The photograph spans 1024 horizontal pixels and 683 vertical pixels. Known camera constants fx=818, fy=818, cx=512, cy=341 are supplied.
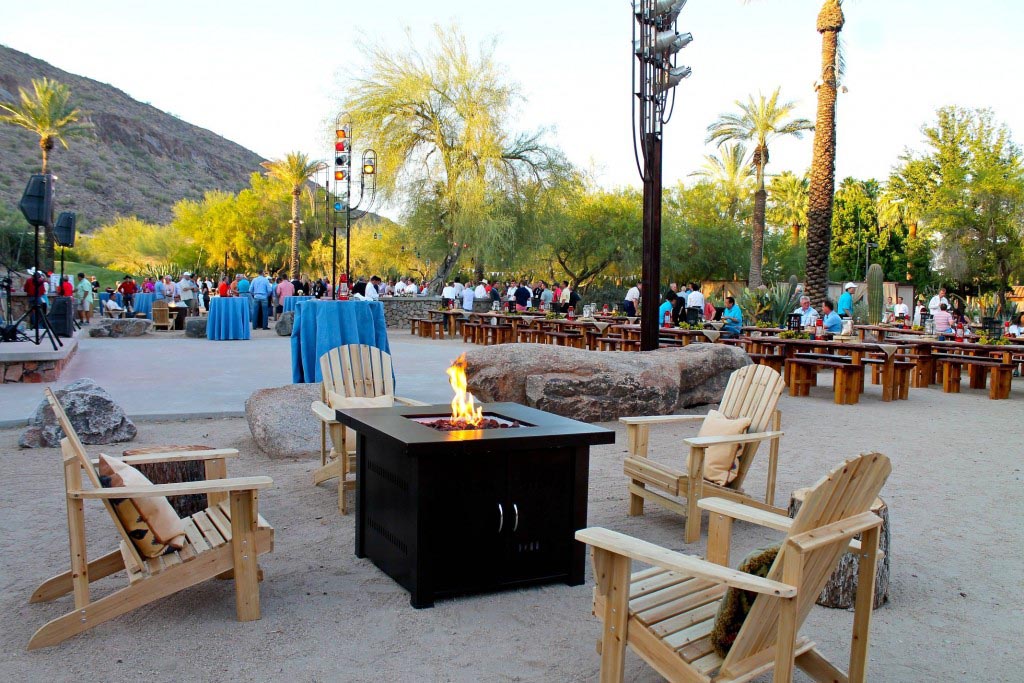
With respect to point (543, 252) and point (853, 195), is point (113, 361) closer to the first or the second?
point (543, 252)

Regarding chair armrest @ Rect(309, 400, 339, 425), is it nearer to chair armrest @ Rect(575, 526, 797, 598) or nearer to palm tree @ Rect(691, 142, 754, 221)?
chair armrest @ Rect(575, 526, 797, 598)

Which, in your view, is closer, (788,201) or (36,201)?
(36,201)

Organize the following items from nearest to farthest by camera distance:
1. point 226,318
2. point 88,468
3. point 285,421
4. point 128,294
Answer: point 88,468
point 285,421
point 226,318
point 128,294

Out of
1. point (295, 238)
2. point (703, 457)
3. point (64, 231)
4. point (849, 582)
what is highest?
point (295, 238)

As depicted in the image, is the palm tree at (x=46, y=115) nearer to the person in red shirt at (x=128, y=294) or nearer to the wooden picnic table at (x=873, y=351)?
the person in red shirt at (x=128, y=294)

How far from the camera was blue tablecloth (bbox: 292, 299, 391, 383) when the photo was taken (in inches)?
343

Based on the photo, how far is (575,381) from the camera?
7.81 meters

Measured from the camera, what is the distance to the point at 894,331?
46.6ft

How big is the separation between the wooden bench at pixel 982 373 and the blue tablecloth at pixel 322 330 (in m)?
8.08

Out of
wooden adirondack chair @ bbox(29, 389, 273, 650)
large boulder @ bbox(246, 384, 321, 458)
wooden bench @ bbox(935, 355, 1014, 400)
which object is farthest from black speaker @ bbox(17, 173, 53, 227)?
wooden bench @ bbox(935, 355, 1014, 400)

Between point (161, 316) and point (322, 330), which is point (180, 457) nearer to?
point (322, 330)

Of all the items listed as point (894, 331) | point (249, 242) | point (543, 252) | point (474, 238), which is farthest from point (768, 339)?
point (249, 242)

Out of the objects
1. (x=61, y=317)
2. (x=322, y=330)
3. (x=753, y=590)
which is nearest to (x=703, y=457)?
(x=753, y=590)

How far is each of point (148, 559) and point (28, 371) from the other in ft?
26.5
